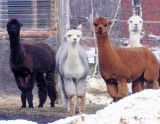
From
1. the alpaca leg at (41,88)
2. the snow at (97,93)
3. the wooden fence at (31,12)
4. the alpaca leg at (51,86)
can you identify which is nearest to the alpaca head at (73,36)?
the alpaca leg at (41,88)

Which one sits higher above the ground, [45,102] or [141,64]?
[141,64]

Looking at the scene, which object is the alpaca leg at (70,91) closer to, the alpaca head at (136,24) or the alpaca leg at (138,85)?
the alpaca leg at (138,85)

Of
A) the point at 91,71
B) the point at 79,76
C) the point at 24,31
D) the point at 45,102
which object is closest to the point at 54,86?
the point at 45,102

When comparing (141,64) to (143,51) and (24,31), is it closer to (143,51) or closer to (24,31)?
(143,51)

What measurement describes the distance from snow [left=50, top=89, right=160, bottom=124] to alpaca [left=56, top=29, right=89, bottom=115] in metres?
3.06

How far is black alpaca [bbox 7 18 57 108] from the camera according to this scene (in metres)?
9.35

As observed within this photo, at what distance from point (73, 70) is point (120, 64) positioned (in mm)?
791

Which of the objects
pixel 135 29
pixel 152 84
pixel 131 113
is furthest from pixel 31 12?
pixel 131 113

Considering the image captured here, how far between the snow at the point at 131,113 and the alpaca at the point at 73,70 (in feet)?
10.0

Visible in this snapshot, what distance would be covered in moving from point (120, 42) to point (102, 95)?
91.8 inches

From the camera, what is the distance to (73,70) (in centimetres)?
886

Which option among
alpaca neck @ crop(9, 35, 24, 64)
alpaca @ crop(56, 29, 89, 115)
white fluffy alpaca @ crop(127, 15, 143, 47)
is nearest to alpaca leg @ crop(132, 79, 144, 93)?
white fluffy alpaca @ crop(127, 15, 143, 47)

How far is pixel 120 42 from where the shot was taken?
588 inches

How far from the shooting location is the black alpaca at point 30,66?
9.35 m
